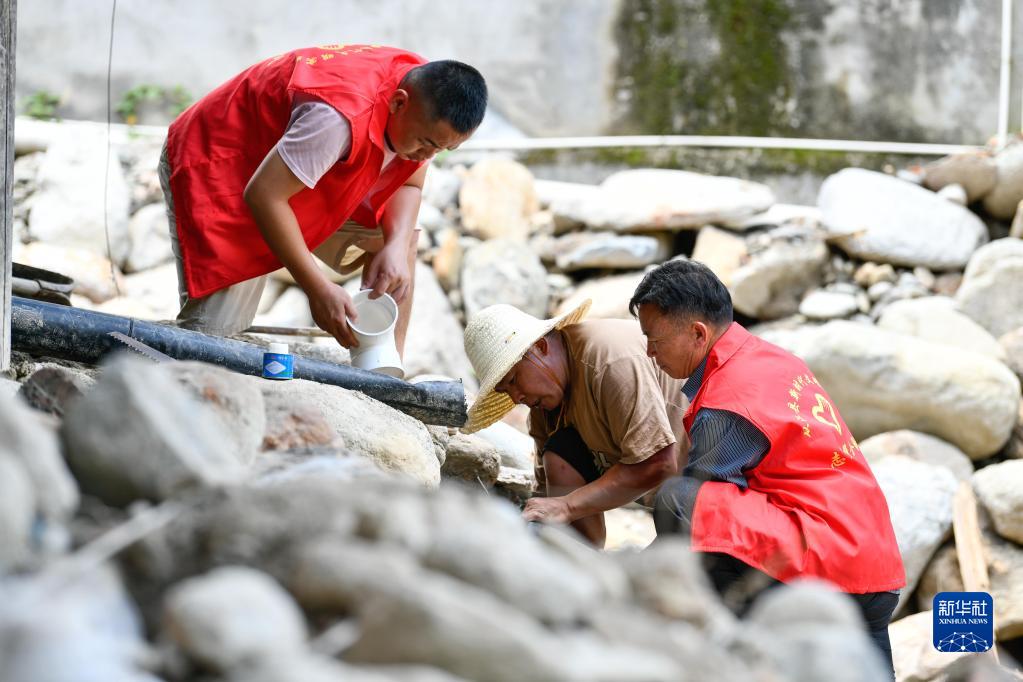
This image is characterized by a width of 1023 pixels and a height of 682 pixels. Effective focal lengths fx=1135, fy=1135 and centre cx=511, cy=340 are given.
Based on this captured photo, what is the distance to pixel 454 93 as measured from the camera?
12.4 ft

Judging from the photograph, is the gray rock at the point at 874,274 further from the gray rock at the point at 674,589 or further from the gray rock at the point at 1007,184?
the gray rock at the point at 674,589

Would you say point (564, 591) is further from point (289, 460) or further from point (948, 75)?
point (948, 75)

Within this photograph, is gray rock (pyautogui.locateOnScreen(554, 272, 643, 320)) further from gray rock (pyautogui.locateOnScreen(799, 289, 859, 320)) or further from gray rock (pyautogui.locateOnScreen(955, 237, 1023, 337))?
gray rock (pyautogui.locateOnScreen(955, 237, 1023, 337))

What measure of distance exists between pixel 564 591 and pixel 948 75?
940 centimetres

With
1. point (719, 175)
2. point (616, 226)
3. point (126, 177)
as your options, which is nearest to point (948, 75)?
point (719, 175)

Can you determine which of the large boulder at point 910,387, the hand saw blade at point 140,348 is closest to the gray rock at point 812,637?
the hand saw blade at point 140,348

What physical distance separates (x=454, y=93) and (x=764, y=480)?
5.30ft

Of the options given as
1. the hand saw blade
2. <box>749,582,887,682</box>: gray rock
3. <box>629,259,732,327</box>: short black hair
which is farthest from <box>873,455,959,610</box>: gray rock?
<box>749,582,887,682</box>: gray rock

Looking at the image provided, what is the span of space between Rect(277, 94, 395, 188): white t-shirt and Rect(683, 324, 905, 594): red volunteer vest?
4.79 ft

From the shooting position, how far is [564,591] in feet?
4.55

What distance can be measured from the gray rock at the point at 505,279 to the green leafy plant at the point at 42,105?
3.53 metres

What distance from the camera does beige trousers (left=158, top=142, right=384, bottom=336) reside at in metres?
4.21

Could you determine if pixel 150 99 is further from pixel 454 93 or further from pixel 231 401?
pixel 231 401

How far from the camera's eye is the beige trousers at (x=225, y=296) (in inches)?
166
